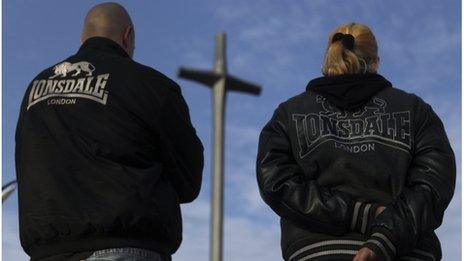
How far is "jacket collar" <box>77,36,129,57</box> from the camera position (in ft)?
13.9

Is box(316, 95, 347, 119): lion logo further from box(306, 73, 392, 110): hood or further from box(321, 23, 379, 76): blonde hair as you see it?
box(321, 23, 379, 76): blonde hair

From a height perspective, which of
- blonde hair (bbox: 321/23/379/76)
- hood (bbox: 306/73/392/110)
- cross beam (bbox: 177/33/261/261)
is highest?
cross beam (bbox: 177/33/261/261)

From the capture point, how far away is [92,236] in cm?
362

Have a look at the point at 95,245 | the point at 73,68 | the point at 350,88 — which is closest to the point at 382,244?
the point at 350,88

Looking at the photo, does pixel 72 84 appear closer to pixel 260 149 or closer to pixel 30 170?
pixel 30 170

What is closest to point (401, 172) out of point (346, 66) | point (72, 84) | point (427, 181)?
point (427, 181)

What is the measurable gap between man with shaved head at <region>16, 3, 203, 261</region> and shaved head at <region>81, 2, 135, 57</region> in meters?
0.20

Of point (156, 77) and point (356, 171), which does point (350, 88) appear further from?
point (156, 77)

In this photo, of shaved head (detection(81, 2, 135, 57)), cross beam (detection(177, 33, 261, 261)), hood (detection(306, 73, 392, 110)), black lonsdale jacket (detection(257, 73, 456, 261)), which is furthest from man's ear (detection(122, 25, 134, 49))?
cross beam (detection(177, 33, 261, 261))

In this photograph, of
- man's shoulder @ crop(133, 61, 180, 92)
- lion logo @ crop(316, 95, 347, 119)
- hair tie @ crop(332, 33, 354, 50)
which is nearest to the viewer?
man's shoulder @ crop(133, 61, 180, 92)

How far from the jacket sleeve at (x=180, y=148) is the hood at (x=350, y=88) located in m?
0.70

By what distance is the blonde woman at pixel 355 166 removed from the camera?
3775 mm

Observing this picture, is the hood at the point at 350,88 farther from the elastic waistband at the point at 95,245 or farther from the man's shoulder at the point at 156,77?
the elastic waistband at the point at 95,245

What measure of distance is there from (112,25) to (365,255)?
1.76 meters
